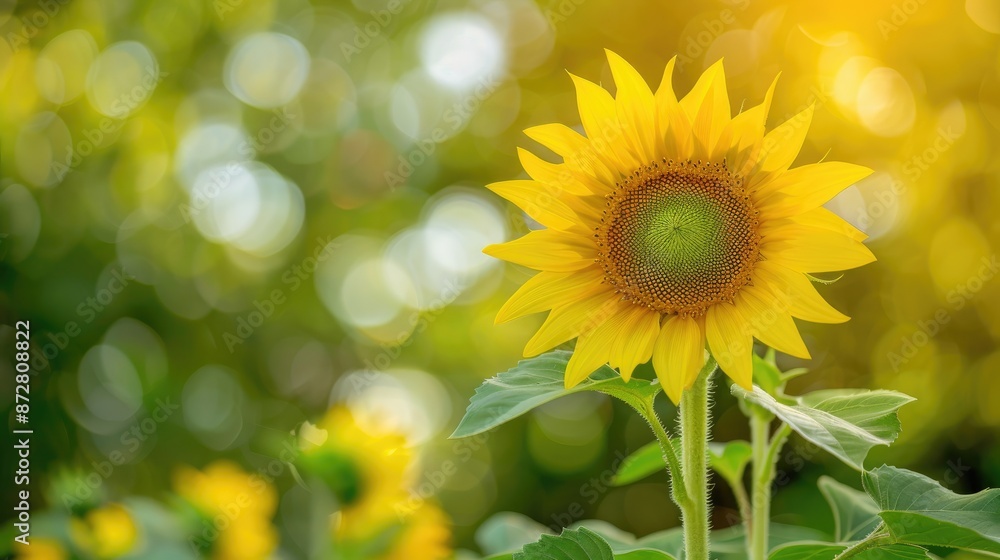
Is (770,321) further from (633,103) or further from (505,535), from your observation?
(505,535)

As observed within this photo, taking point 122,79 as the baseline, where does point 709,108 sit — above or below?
above

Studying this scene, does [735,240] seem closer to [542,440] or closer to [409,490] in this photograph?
[409,490]

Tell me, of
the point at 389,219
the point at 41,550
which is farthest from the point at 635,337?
the point at 389,219

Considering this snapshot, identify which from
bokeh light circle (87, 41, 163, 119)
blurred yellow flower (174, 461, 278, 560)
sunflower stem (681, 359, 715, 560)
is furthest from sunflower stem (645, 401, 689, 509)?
bokeh light circle (87, 41, 163, 119)

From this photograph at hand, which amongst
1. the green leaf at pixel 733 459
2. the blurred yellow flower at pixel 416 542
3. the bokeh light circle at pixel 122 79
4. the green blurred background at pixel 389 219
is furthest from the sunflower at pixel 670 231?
the bokeh light circle at pixel 122 79

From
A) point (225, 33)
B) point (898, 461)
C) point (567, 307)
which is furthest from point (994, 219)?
point (225, 33)

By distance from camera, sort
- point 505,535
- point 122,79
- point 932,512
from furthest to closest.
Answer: point 122,79 < point 505,535 < point 932,512
